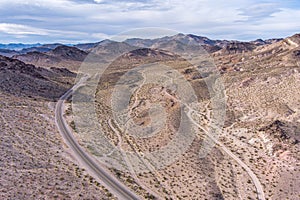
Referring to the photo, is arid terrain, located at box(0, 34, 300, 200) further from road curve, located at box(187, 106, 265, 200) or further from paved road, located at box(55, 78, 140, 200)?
paved road, located at box(55, 78, 140, 200)

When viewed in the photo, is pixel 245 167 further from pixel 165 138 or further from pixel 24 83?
pixel 24 83

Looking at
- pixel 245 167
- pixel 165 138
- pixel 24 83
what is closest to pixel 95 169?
pixel 165 138

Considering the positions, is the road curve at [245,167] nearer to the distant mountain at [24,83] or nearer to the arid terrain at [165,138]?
the arid terrain at [165,138]

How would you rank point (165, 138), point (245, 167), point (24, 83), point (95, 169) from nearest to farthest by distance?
1. point (95, 169)
2. point (245, 167)
3. point (165, 138)
4. point (24, 83)

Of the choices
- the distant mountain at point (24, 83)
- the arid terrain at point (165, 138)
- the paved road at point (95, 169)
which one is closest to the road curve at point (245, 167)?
the arid terrain at point (165, 138)

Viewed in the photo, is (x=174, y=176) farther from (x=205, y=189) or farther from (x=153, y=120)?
(x=153, y=120)

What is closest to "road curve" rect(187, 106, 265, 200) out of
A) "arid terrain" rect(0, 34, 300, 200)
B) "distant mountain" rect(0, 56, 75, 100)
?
"arid terrain" rect(0, 34, 300, 200)

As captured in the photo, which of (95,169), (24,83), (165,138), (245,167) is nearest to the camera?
(95,169)

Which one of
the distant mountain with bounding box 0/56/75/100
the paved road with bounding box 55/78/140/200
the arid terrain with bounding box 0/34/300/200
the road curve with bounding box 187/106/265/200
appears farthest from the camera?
the distant mountain with bounding box 0/56/75/100

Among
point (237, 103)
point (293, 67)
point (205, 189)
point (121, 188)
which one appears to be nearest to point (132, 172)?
point (121, 188)

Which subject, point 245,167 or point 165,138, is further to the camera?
point 165,138
